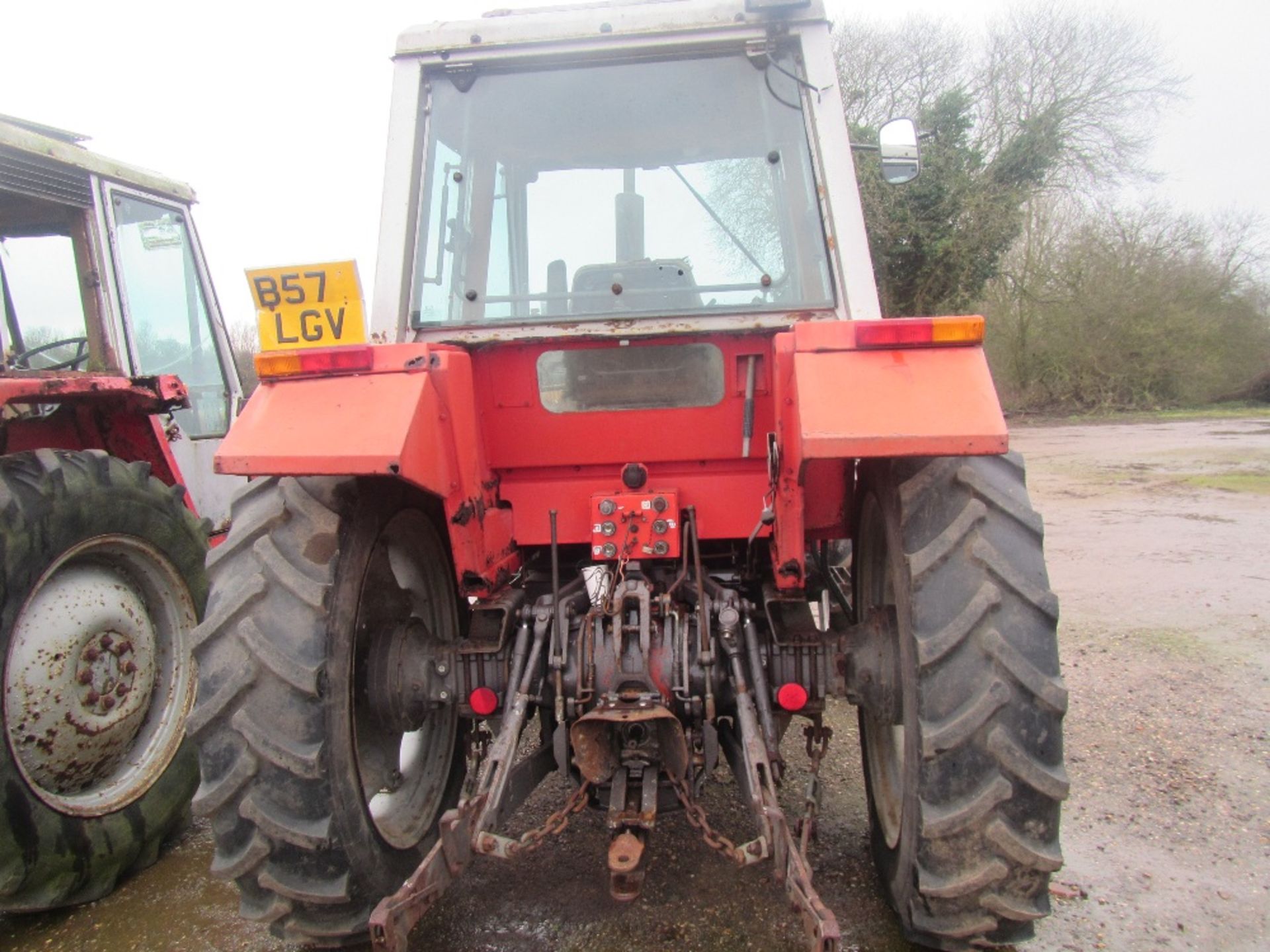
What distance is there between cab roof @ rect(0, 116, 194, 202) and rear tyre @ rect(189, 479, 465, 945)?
7.16 ft

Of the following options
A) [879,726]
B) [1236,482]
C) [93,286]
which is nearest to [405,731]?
[879,726]

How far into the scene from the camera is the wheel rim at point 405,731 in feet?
8.05

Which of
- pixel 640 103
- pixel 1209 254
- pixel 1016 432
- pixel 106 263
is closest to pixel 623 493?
pixel 640 103

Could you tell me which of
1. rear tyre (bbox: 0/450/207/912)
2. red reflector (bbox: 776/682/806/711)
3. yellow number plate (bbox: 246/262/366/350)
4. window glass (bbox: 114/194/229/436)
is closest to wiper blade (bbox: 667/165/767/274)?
yellow number plate (bbox: 246/262/366/350)

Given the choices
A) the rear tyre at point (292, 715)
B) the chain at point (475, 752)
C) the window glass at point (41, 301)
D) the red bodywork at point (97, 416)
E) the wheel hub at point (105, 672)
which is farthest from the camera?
the window glass at point (41, 301)

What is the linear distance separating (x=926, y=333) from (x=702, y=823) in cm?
124

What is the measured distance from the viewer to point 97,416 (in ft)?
11.8

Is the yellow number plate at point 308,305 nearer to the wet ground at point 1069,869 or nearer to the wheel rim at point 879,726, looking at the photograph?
the wheel rim at point 879,726

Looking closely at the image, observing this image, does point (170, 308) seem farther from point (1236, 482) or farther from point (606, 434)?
point (1236, 482)

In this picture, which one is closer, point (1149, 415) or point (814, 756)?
point (814, 756)

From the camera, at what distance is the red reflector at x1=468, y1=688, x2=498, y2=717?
2488mm

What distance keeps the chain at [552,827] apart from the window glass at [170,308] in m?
2.95

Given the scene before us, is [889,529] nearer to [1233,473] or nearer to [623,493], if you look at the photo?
[623,493]

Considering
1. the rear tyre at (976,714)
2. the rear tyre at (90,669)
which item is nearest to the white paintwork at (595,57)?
the rear tyre at (976,714)
